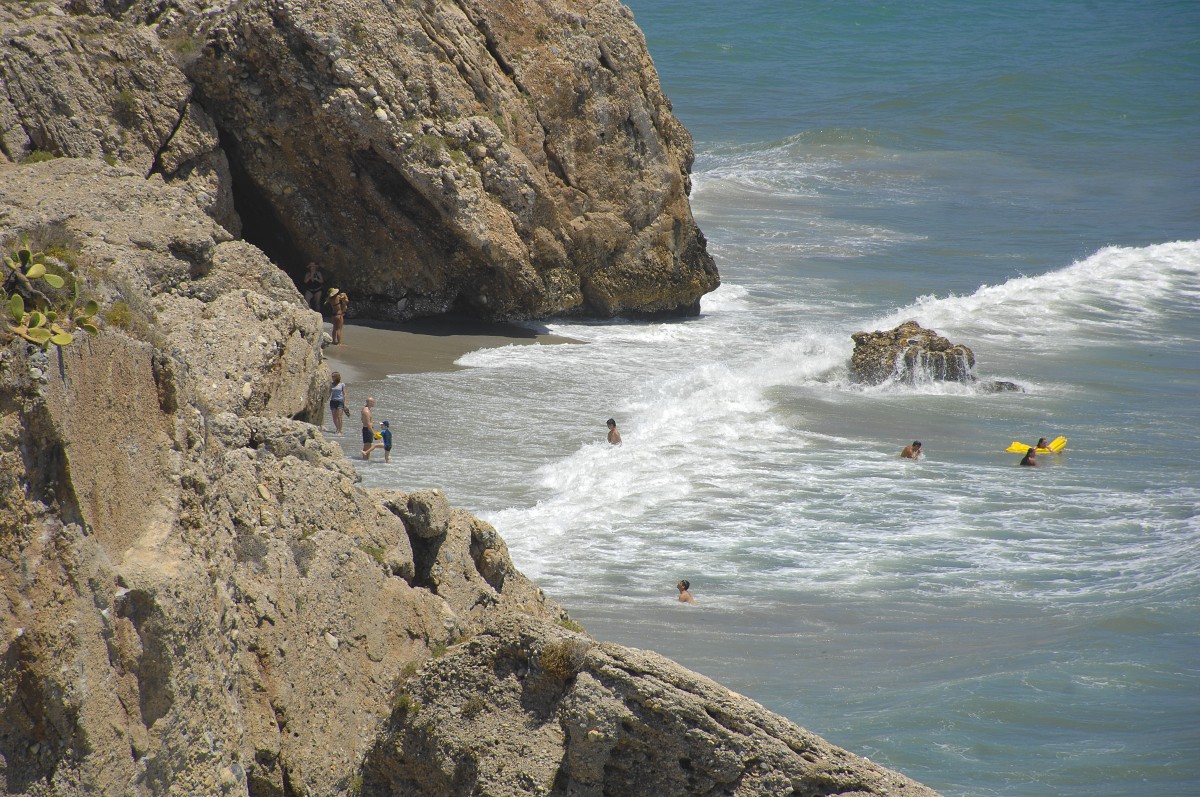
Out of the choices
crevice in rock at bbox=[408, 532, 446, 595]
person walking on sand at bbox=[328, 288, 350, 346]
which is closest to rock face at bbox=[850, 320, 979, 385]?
person walking on sand at bbox=[328, 288, 350, 346]

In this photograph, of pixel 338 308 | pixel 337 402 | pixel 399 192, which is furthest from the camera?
pixel 399 192

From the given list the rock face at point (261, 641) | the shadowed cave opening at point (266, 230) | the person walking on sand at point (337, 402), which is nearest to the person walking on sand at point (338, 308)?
the shadowed cave opening at point (266, 230)

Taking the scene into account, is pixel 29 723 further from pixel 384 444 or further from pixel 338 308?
pixel 338 308

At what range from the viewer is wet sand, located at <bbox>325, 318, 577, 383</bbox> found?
59.1ft

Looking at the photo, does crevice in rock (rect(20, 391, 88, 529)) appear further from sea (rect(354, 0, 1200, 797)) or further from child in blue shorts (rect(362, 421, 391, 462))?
child in blue shorts (rect(362, 421, 391, 462))

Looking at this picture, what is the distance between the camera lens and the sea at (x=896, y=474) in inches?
380

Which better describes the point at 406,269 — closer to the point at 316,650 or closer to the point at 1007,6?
the point at 316,650

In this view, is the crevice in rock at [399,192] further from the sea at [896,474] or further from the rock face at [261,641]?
the rock face at [261,641]

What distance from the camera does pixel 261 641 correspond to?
4.93 m

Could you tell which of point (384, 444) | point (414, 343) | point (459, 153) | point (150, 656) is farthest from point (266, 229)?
point (150, 656)

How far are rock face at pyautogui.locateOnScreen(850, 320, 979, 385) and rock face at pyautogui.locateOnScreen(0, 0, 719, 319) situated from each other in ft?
12.7

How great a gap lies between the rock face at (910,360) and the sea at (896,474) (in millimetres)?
287

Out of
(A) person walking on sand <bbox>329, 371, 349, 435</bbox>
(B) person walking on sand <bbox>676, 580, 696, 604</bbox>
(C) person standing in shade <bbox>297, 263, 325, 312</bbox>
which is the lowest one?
(B) person walking on sand <bbox>676, 580, 696, 604</bbox>

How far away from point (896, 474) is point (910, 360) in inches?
198
